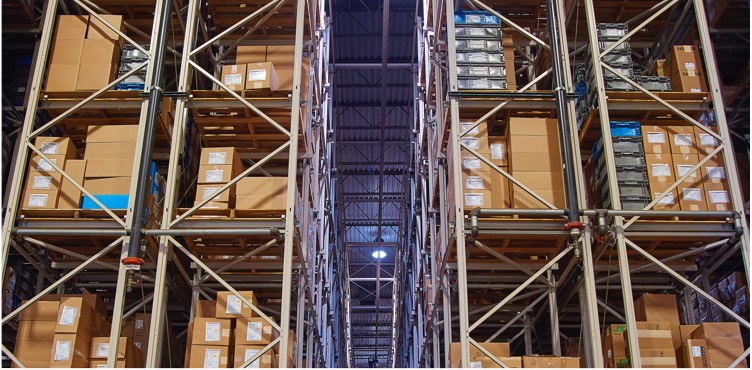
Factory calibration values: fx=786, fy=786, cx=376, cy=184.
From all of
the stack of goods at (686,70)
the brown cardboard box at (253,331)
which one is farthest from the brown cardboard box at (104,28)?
the stack of goods at (686,70)

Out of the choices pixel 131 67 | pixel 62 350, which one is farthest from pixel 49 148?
pixel 62 350

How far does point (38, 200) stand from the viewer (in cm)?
1109

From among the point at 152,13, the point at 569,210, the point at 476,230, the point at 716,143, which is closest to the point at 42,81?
the point at 152,13

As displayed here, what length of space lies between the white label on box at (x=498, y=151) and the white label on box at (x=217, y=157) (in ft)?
13.0

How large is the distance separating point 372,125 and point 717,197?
18.8 m

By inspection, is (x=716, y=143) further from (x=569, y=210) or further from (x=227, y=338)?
(x=227, y=338)

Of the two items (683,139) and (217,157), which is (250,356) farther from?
(683,139)

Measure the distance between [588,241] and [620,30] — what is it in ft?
13.2

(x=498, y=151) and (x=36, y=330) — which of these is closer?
(x=36, y=330)

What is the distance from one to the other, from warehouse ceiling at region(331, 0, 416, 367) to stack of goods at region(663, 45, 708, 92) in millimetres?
10315

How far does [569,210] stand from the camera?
415 inches

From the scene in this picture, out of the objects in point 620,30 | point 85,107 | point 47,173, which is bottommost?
point 47,173

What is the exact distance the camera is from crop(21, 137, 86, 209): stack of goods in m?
11.1

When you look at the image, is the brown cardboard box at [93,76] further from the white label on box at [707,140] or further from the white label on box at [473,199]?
the white label on box at [707,140]
